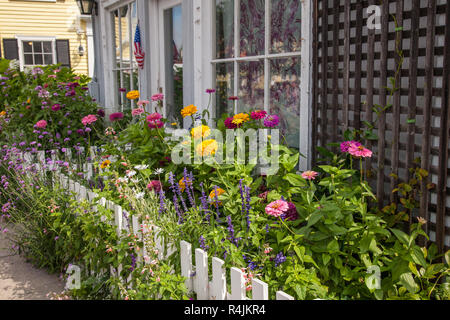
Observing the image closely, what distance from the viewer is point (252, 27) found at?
3559 millimetres

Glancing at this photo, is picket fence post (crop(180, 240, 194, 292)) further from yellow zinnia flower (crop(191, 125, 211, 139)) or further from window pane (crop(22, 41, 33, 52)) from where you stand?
window pane (crop(22, 41, 33, 52))

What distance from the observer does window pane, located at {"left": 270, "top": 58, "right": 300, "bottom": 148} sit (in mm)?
3170

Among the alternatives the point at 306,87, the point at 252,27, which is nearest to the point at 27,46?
the point at 252,27

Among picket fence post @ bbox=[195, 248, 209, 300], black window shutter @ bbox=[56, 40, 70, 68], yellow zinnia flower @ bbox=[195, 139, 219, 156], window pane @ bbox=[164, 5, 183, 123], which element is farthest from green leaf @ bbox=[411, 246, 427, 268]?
black window shutter @ bbox=[56, 40, 70, 68]

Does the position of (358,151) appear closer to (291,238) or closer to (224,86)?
(291,238)

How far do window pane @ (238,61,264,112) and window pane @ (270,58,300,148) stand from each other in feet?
0.45

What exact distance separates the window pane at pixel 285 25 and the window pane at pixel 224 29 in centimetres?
59

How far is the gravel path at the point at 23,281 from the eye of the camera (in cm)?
266
